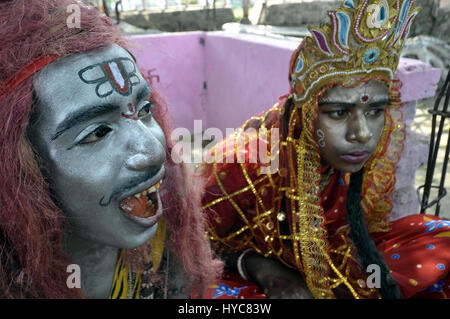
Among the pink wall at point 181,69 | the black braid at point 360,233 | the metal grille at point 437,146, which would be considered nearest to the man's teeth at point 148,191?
the black braid at point 360,233

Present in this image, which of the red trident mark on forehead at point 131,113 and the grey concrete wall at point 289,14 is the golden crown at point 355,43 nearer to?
the red trident mark on forehead at point 131,113

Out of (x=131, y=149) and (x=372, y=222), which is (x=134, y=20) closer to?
(x=372, y=222)

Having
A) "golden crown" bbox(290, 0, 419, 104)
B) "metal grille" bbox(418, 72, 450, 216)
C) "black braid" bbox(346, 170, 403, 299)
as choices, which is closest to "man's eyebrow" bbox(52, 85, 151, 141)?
"golden crown" bbox(290, 0, 419, 104)

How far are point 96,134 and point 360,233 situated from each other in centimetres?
122

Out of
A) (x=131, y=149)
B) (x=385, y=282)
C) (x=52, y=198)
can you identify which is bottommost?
(x=385, y=282)

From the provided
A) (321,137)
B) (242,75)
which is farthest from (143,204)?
(242,75)

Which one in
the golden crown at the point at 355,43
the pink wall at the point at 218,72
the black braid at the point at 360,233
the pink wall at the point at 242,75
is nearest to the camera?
the golden crown at the point at 355,43

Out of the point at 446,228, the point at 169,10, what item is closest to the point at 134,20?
the point at 169,10

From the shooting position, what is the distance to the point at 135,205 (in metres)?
0.99

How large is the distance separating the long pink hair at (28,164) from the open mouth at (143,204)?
0.51 ft

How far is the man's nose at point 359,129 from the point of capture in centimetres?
140

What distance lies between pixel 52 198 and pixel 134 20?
20.8 feet

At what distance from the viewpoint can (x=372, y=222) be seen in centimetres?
189

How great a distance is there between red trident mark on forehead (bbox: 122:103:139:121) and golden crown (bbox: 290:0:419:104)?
0.72m
